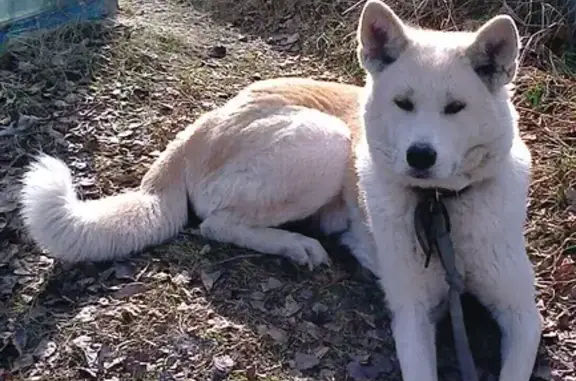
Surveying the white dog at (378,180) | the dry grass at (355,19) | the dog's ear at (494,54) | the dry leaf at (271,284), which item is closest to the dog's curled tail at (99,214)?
the white dog at (378,180)

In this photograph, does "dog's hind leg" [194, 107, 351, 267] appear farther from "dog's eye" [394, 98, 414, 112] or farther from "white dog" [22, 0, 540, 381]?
"dog's eye" [394, 98, 414, 112]

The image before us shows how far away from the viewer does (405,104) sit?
9.34ft

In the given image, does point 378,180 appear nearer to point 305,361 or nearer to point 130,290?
point 305,361

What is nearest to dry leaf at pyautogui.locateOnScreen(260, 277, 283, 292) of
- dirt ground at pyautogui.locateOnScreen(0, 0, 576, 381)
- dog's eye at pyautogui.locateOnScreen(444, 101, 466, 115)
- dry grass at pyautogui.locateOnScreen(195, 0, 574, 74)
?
dirt ground at pyautogui.locateOnScreen(0, 0, 576, 381)

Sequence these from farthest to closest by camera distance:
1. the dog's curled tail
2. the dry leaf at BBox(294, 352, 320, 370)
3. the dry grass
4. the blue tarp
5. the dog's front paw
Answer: the blue tarp → the dry grass → the dog's front paw → the dog's curled tail → the dry leaf at BBox(294, 352, 320, 370)

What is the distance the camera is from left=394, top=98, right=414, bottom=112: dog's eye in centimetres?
283

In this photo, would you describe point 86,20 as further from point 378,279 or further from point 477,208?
point 477,208

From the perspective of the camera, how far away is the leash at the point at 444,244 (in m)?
2.87

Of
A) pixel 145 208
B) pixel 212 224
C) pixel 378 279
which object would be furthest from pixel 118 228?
pixel 378 279

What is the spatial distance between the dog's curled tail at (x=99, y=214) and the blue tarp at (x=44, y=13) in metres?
2.04

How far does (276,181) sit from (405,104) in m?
0.92

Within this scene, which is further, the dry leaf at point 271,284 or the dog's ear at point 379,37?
the dry leaf at point 271,284

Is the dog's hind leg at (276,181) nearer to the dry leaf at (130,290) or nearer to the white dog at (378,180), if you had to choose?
the white dog at (378,180)

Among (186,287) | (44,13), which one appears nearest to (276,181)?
(186,287)
